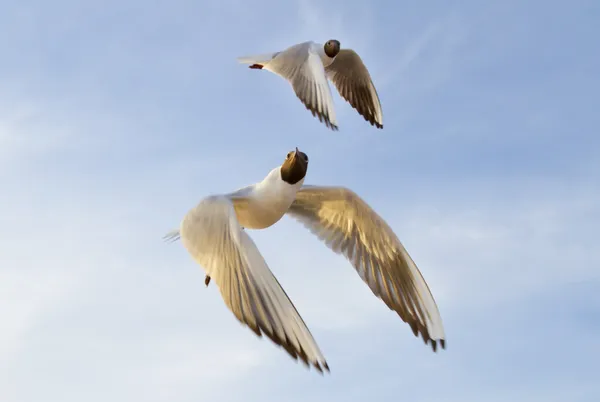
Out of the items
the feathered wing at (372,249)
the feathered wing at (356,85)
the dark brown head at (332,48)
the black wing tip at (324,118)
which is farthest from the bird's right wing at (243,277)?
the feathered wing at (356,85)

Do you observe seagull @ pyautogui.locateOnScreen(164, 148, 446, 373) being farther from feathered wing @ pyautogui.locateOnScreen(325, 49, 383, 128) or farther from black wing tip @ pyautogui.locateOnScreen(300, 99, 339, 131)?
feathered wing @ pyautogui.locateOnScreen(325, 49, 383, 128)

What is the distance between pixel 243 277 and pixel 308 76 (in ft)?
18.7

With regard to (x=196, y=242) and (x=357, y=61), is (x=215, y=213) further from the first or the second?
(x=357, y=61)

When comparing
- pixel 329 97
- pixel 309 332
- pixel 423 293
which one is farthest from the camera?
pixel 329 97

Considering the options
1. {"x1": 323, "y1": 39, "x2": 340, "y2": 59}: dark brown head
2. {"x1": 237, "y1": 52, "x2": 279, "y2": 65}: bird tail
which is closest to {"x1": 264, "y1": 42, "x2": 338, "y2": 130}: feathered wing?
{"x1": 237, "y1": 52, "x2": 279, "y2": 65}: bird tail

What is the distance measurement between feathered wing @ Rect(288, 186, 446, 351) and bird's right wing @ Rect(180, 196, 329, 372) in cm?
159

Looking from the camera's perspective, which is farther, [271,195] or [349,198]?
[349,198]

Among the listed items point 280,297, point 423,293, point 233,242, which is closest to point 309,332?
point 280,297

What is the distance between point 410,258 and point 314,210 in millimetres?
844

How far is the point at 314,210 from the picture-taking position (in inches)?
243

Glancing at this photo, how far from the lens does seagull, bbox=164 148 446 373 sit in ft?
12.0

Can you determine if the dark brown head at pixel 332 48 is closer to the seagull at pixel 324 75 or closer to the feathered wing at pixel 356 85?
the seagull at pixel 324 75

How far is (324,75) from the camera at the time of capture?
9156 millimetres

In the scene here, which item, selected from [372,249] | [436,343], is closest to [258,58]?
[372,249]
